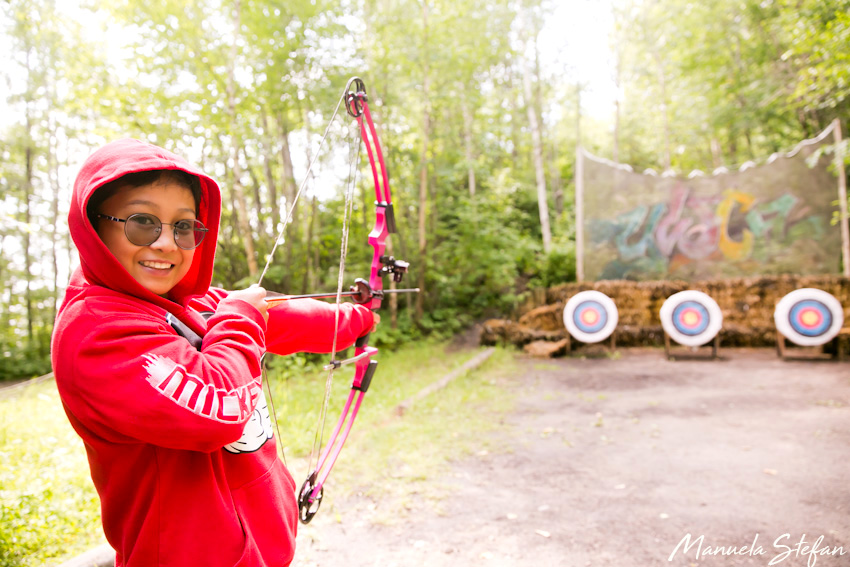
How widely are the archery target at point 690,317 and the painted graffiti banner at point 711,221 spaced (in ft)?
6.13

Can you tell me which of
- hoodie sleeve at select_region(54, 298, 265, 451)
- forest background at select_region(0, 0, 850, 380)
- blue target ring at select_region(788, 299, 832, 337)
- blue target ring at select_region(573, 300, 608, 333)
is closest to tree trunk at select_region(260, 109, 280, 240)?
forest background at select_region(0, 0, 850, 380)

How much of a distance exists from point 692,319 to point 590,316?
1209 millimetres

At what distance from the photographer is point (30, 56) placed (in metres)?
10.0

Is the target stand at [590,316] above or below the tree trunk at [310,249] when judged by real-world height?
below

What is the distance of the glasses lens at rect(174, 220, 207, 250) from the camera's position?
2.84 feet

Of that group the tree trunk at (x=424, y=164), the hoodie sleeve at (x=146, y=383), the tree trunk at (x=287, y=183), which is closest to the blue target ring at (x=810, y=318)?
the tree trunk at (x=424, y=164)

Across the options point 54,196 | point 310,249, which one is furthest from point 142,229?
point 54,196

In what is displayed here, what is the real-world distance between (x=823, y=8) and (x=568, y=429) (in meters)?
6.34

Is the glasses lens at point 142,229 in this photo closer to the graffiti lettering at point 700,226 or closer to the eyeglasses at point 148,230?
the eyeglasses at point 148,230

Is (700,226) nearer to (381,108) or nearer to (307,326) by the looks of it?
(381,108)

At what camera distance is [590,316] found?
6398 mm

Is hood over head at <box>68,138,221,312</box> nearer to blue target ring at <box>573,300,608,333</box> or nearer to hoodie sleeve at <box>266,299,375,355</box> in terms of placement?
hoodie sleeve at <box>266,299,375,355</box>

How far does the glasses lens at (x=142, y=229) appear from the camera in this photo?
0.81 metres

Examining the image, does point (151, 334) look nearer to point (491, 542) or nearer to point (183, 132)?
point (491, 542)
